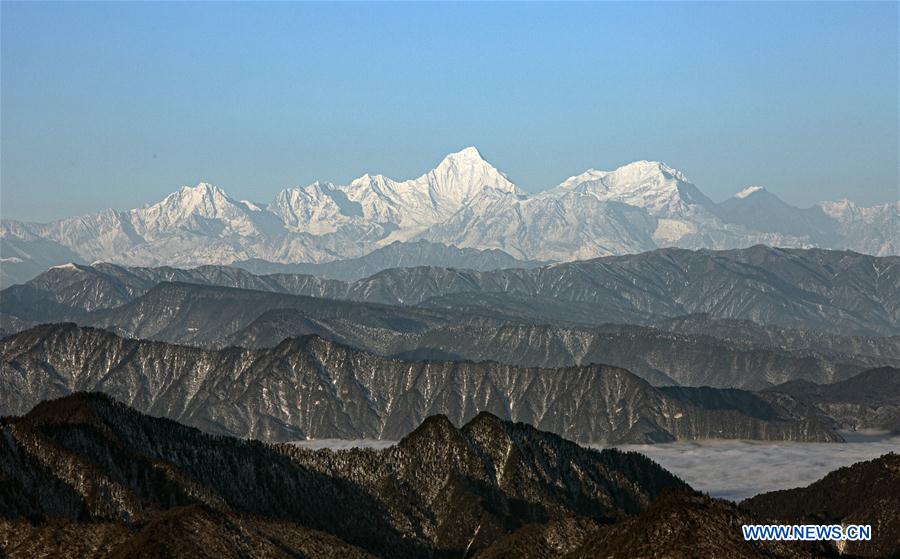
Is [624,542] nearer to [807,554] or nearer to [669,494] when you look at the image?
[669,494]

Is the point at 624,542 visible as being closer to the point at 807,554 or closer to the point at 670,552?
the point at 670,552

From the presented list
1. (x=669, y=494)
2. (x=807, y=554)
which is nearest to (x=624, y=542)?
(x=669, y=494)

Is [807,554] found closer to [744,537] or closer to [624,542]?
[744,537]

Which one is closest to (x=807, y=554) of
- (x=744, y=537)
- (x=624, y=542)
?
(x=744, y=537)
